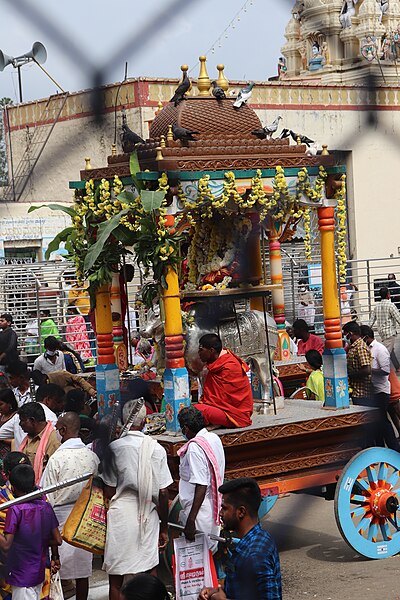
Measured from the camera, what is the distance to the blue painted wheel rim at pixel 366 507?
6.20m

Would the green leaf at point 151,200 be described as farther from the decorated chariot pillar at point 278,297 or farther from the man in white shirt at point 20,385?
the decorated chariot pillar at point 278,297

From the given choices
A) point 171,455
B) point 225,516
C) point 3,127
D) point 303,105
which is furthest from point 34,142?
point 171,455

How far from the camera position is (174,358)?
6141 millimetres

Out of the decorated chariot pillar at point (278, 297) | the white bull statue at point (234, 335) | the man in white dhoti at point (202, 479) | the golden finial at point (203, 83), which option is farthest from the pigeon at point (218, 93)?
the decorated chariot pillar at point (278, 297)

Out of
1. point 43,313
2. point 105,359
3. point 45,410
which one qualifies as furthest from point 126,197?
point 43,313

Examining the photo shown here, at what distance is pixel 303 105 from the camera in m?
1.97

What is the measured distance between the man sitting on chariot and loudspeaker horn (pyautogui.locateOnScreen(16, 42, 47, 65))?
4712 millimetres

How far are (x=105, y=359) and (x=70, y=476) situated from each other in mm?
1792

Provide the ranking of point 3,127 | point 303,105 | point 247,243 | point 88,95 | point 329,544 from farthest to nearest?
point 247,243
point 329,544
point 303,105
point 3,127
point 88,95

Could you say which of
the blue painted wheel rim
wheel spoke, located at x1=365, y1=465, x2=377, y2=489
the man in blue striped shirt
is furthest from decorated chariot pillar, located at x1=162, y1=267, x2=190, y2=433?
the man in blue striped shirt

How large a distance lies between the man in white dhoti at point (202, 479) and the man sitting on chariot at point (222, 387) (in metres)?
0.56

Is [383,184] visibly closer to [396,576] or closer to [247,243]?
[396,576]

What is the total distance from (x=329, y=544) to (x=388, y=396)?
1.62m

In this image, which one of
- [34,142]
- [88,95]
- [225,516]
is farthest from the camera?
[225,516]
